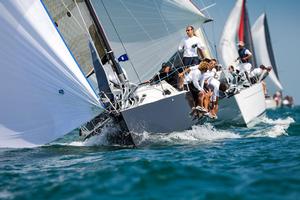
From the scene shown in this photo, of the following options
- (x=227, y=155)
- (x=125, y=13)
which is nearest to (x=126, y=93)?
(x=227, y=155)

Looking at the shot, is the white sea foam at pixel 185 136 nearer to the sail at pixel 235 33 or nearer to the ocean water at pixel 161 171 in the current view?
the ocean water at pixel 161 171

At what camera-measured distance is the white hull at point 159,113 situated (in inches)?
354

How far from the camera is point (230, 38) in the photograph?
34.7 meters

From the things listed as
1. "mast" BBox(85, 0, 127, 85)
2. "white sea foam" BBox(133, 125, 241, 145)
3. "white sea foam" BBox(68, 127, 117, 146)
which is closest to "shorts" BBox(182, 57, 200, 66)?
"white sea foam" BBox(133, 125, 241, 145)

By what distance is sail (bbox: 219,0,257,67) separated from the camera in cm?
3169

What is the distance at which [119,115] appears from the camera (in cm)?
899

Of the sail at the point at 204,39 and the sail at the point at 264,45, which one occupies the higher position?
the sail at the point at 264,45

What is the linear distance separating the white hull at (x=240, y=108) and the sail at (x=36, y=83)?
623cm

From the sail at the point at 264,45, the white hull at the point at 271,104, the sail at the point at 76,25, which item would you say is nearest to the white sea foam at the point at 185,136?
the sail at the point at 76,25

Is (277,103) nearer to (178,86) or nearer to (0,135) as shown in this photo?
(178,86)

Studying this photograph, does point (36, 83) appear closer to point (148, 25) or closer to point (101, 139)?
point (101, 139)

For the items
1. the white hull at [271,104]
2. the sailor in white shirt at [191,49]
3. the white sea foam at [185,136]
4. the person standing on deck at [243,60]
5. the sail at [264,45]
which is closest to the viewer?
the white sea foam at [185,136]

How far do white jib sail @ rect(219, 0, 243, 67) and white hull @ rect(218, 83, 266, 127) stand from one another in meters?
18.3

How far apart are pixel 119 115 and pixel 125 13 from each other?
456cm
